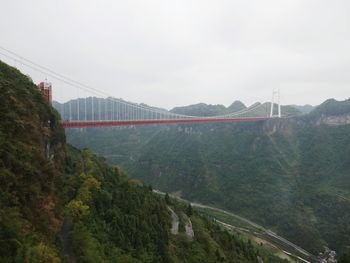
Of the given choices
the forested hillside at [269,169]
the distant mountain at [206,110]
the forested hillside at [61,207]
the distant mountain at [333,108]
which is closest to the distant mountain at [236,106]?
the distant mountain at [206,110]

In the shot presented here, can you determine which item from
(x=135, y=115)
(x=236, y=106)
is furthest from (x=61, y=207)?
(x=236, y=106)

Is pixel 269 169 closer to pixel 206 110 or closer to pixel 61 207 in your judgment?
pixel 206 110

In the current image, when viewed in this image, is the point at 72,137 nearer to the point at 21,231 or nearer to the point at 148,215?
the point at 148,215

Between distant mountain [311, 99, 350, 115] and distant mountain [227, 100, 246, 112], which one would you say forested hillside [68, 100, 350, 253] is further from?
distant mountain [227, 100, 246, 112]

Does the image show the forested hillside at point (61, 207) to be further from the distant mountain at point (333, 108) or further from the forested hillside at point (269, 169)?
the distant mountain at point (333, 108)

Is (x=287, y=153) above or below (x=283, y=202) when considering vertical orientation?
above

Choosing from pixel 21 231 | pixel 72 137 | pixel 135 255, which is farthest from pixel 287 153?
pixel 21 231

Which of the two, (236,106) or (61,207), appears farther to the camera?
(236,106)
